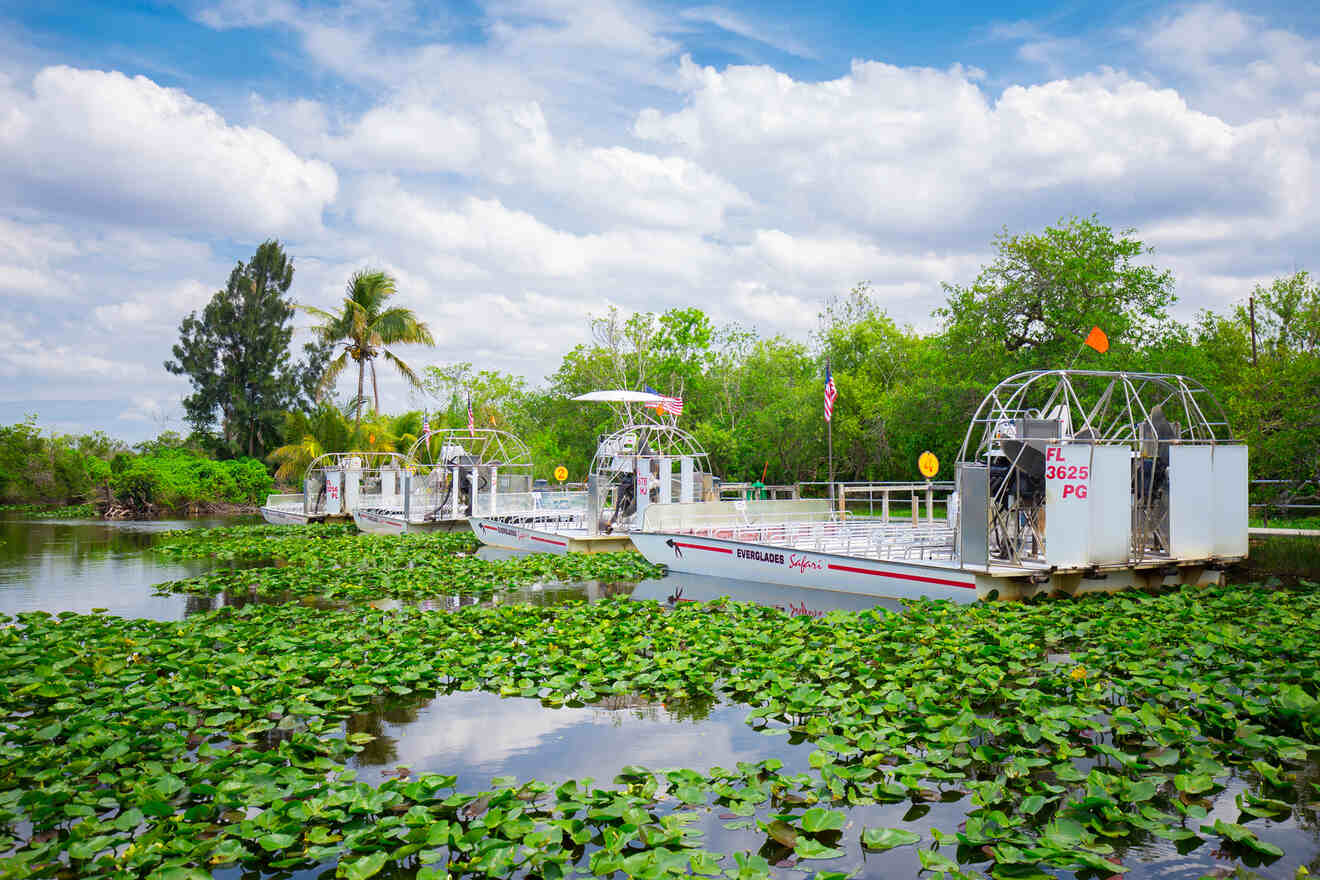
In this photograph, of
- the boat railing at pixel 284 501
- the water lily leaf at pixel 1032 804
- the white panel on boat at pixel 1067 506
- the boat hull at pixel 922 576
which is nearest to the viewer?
the water lily leaf at pixel 1032 804

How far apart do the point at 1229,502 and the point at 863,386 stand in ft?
84.4

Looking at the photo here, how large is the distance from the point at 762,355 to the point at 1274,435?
2543cm

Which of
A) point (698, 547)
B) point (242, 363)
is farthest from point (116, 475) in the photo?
Result: point (698, 547)

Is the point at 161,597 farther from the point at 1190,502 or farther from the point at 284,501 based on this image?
the point at 284,501

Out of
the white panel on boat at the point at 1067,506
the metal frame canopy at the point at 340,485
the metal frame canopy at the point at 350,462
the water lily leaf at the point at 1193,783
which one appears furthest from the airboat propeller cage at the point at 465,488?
the water lily leaf at the point at 1193,783

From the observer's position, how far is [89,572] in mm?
19781

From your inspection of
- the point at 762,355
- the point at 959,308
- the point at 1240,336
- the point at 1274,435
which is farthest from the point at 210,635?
the point at 1240,336

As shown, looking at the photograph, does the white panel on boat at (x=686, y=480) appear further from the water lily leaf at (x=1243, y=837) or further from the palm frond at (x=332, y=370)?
the palm frond at (x=332, y=370)

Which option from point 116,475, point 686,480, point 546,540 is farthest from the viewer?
point 116,475

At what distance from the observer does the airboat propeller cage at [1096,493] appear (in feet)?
39.0

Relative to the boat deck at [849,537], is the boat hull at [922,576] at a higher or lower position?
lower

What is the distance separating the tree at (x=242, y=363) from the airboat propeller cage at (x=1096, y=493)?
49.0 meters

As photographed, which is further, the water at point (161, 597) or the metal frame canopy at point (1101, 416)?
the water at point (161, 597)

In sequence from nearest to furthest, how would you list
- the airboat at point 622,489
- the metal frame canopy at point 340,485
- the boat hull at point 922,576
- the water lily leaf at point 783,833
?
the water lily leaf at point 783,833 < the boat hull at point 922,576 < the airboat at point 622,489 < the metal frame canopy at point 340,485
